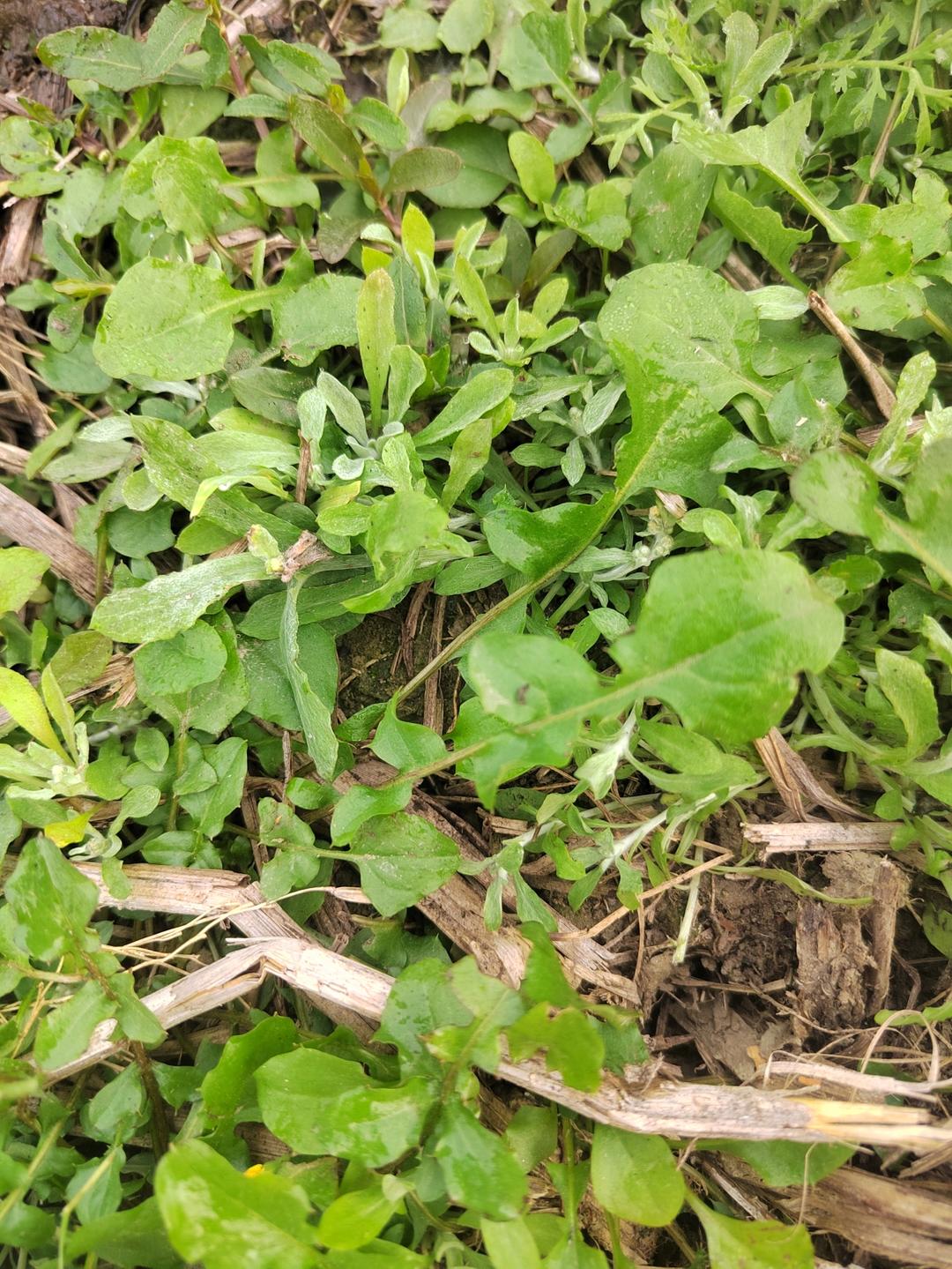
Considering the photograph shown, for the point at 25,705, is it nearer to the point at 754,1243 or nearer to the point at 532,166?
the point at 532,166

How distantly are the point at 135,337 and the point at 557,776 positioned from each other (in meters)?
1.31

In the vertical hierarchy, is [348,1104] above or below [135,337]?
below

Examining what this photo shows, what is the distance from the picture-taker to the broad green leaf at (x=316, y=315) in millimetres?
1812

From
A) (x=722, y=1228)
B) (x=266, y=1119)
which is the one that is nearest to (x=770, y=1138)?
(x=722, y=1228)

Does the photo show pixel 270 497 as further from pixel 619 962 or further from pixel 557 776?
pixel 619 962

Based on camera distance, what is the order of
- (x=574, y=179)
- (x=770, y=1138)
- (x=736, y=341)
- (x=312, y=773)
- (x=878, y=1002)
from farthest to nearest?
(x=574, y=179) → (x=312, y=773) → (x=736, y=341) → (x=878, y=1002) → (x=770, y=1138)

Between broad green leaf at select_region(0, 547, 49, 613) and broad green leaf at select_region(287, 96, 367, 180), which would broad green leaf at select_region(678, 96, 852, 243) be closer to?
broad green leaf at select_region(287, 96, 367, 180)

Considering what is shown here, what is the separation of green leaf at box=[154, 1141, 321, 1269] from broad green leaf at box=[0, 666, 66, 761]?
0.87 meters

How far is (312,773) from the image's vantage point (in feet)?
6.16

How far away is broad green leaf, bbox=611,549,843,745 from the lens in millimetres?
1316

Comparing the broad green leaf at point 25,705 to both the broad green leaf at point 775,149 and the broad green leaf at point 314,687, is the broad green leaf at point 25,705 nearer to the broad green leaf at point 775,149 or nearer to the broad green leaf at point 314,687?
the broad green leaf at point 314,687

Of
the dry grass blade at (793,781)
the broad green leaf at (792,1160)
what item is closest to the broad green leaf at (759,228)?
the dry grass blade at (793,781)

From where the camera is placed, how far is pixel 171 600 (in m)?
1.72

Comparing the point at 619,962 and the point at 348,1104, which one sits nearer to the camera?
the point at 348,1104
